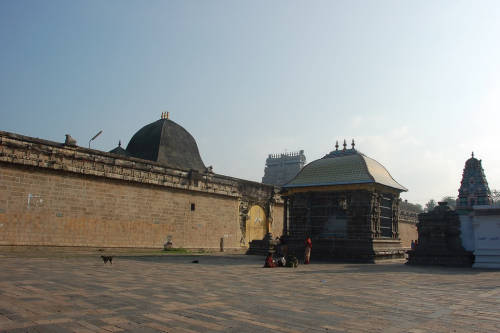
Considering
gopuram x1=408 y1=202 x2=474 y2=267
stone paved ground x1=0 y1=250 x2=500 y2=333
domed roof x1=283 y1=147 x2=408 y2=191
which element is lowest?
stone paved ground x1=0 y1=250 x2=500 y2=333

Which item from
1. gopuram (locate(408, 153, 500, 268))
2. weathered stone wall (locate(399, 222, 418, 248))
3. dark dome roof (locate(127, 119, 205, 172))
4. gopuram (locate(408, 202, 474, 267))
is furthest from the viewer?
weathered stone wall (locate(399, 222, 418, 248))

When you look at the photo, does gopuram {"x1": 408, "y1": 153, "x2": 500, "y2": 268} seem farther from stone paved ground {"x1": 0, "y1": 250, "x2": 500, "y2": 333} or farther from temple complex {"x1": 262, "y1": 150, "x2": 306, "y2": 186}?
temple complex {"x1": 262, "y1": 150, "x2": 306, "y2": 186}

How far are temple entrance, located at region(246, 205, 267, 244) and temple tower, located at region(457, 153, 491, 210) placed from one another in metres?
17.4

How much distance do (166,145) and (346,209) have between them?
17.5 metres

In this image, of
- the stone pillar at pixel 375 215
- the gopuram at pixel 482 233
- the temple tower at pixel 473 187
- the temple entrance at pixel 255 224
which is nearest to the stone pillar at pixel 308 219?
the stone pillar at pixel 375 215

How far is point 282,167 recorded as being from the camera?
75.4 meters

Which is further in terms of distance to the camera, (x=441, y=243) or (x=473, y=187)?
(x=473, y=187)

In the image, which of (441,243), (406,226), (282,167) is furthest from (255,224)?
(282,167)

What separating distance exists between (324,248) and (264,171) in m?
59.9

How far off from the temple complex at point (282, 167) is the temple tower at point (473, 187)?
3858 cm

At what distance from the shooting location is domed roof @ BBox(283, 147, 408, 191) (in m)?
18.9

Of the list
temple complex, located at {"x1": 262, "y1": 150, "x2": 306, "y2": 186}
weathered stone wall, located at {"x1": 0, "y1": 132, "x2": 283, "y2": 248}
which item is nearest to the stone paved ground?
weathered stone wall, located at {"x1": 0, "y1": 132, "x2": 283, "y2": 248}

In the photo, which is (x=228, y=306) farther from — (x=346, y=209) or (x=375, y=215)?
(x=375, y=215)

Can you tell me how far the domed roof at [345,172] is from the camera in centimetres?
1895
